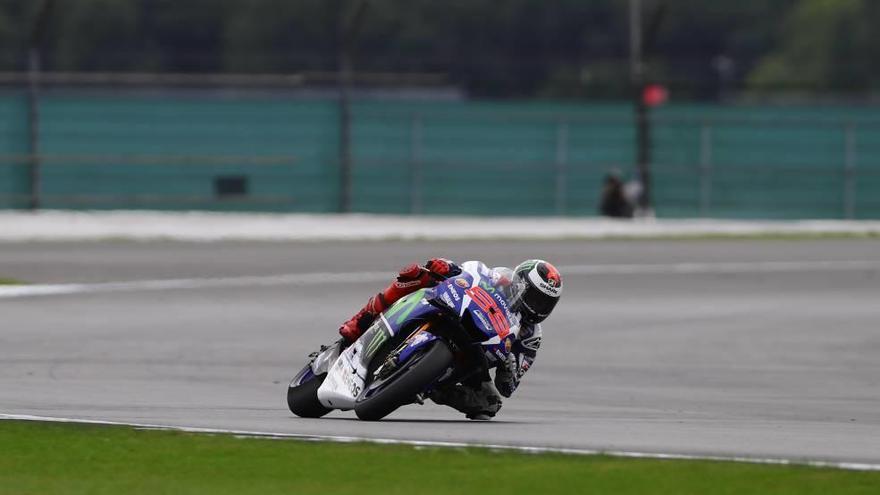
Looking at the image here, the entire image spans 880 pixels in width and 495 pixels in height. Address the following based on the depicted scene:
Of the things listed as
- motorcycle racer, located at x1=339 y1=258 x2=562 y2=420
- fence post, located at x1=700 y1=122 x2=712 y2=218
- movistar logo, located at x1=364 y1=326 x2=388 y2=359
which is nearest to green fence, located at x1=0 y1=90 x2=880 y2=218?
fence post, located at x1=700 y1=122 x2=712 y2=218

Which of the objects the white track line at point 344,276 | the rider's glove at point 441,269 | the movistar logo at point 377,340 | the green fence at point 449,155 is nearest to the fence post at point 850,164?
the green fence at point 449,155

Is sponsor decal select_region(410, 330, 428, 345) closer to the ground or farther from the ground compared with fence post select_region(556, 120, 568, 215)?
farther from the ground

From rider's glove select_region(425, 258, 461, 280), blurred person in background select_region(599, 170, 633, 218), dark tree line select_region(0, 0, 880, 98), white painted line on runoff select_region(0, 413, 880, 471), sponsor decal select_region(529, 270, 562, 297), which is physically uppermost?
dark tree line select_region(0, 0, 880, 98)

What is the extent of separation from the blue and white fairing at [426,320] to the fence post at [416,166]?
894 inches

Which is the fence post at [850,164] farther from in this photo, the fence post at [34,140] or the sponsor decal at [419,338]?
the sponsor decal at [419,338]

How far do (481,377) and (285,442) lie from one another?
6.12 ft

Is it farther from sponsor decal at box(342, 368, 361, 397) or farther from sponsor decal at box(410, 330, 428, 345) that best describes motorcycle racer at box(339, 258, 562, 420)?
sponsor decal at box(410, 330, 428, 345)

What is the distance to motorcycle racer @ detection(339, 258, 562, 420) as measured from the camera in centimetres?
1062

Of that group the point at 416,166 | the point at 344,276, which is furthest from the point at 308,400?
the point at 416,166

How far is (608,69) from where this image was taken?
39.4m

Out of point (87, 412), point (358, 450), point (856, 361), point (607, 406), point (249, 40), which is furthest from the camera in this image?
point (249, 40)

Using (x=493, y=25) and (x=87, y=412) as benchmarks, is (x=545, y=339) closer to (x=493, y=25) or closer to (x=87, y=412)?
(x=87, y=412)

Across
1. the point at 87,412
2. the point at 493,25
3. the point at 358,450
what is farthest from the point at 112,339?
the point at 493,25

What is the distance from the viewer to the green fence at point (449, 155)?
1251 inches
